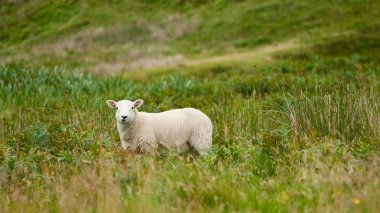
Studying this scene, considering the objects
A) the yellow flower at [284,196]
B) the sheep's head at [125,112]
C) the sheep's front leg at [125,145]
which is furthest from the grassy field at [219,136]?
the sheep's head at [125,112]

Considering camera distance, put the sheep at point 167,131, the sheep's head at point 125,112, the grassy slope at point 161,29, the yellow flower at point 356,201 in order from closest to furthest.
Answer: the yellow flower at point 356,201 → the sheep's head at point 125,112 → the sheep at point 167,131 → the grassy slope at point 161,29

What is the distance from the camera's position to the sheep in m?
8.38

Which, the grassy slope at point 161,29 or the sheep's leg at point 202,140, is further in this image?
the grassy slope at point 161,29

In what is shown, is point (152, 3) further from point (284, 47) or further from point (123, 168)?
point (123, 168)

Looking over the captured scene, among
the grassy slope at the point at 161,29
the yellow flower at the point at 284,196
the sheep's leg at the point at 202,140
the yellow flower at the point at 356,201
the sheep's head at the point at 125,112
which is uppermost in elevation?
the sheep's head at the point at 125,112

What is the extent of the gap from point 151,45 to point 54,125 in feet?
91.1

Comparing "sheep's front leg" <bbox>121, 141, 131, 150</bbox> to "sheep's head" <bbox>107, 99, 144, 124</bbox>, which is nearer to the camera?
"sheep's head" <bbox>107, 99, 144, 124</bbox>

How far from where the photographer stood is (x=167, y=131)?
8414 millimetres

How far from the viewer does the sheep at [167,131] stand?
27.5 feet

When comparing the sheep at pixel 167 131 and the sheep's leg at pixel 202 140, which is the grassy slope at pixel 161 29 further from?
the sheep's leg at pixel 202 140

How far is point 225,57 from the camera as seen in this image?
29.1 m

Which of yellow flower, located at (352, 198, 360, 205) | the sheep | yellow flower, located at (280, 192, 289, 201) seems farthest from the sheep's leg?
yellow flower, located at (352, 198, 360, 205)

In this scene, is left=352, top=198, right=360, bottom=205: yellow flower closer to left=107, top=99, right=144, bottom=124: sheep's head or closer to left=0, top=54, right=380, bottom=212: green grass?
left=0, top=54, right=380, bottom=212: green grass

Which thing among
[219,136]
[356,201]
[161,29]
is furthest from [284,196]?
[161,29]
